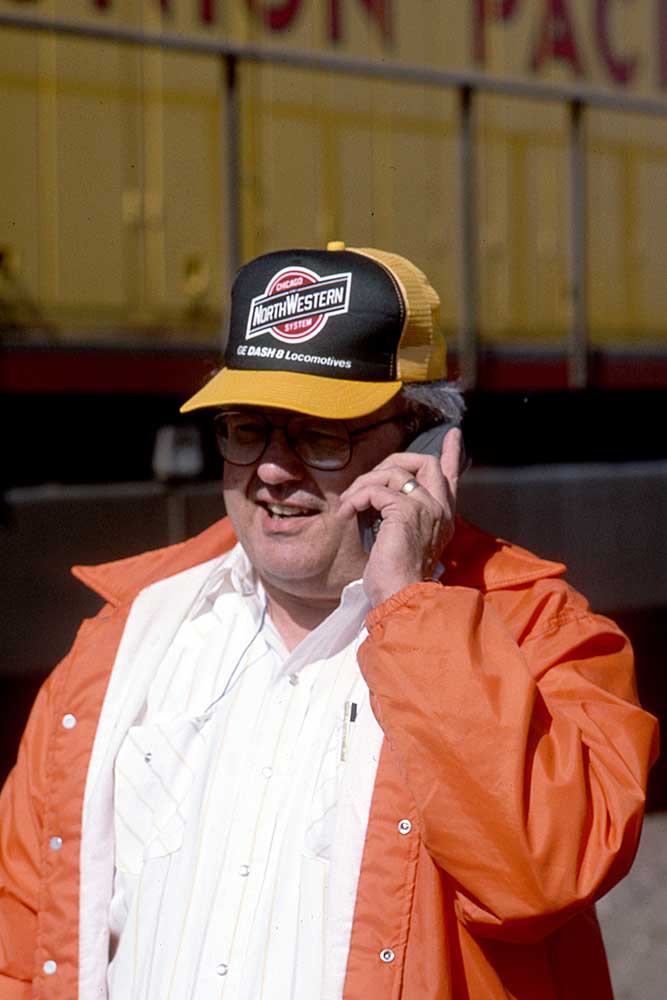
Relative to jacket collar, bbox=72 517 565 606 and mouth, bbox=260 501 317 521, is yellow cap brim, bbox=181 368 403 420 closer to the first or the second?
mouth, bbox=260 501 317 521

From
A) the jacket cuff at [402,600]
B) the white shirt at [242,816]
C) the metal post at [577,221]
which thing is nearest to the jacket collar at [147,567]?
the white shirt at [242,816]

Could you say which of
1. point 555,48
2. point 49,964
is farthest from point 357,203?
point 49,964

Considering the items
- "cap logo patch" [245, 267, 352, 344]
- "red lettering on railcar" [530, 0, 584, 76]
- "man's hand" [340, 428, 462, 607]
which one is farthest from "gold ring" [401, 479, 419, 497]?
"red lettering on railcar" [530, 0, 584, 76]

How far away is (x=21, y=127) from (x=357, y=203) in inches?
59.3

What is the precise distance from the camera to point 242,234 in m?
4.91

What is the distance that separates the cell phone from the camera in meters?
1.61

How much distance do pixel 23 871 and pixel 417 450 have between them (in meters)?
0.77

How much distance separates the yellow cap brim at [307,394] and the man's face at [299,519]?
0.04 meters

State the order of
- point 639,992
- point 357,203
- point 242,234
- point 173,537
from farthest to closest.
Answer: point 357,203
point 242,234
point 173,537
point 639,992

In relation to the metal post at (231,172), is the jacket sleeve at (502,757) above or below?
below

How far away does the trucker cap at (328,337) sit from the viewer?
162 cm

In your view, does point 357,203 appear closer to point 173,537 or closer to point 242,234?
point 242,234

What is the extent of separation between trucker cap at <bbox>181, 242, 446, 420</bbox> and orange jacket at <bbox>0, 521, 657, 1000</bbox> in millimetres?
324

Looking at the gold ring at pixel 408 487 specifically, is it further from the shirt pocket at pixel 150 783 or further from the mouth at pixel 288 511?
the shirt pocket at pixel 150 783
